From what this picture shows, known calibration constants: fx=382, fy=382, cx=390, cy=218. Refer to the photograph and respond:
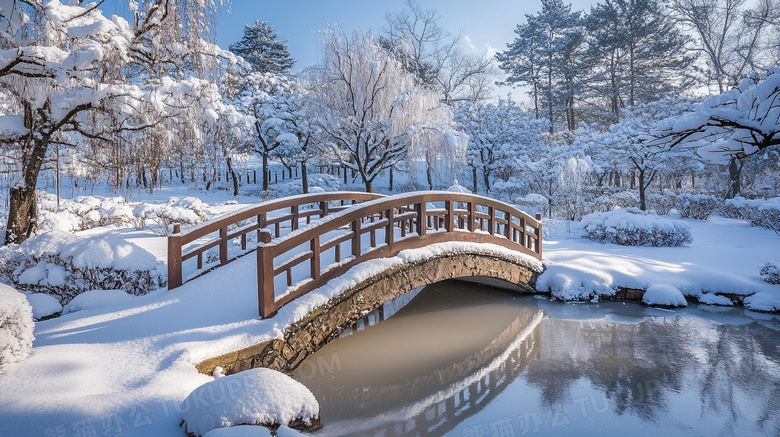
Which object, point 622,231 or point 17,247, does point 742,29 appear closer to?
point 622,231

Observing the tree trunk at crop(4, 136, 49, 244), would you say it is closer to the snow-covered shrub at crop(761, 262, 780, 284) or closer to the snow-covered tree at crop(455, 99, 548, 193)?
the snow-covered shrub at crop(761, 262, 780, 284)

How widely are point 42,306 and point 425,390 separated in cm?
478

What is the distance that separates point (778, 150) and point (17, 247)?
23.3 m

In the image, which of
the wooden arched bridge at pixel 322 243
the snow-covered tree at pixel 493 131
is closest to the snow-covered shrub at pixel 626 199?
the snow-covered tree at pixel 493 131

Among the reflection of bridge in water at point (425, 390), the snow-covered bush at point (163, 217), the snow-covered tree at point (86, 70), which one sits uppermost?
the snow-covered tree at point (86, 70)

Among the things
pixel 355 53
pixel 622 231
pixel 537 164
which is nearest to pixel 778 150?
pixel 537 164

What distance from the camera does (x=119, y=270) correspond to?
557cm

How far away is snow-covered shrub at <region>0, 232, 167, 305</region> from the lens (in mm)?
5270

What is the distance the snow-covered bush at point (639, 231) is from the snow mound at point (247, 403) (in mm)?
10218

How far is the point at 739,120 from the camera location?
275 centimetres

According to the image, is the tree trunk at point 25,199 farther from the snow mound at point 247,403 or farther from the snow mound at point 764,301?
the snow mound at point 764,301

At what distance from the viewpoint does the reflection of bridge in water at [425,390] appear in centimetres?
386

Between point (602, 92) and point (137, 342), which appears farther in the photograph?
point (602, 92)

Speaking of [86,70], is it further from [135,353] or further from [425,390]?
[425,390]
